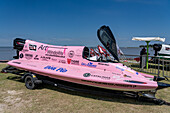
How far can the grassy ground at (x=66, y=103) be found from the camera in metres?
3.78

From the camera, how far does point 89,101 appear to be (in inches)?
173

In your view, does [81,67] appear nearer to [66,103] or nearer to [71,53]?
[71,53]

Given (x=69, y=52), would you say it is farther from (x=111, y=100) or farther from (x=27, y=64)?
(x=111, y=100)

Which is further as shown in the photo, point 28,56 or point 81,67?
point 28,56

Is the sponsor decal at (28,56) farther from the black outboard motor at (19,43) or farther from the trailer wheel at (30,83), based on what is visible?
the trailer wheel at (30,83)

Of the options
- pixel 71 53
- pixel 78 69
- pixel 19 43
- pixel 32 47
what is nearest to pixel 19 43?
pixel 19 43

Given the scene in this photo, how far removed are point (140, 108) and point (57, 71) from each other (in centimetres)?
319

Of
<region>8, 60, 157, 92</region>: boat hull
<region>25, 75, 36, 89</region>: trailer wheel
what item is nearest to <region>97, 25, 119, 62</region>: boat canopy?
<region>8, 60, 157, 92</region>: boat hull

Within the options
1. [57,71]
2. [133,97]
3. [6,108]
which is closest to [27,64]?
[57,71]

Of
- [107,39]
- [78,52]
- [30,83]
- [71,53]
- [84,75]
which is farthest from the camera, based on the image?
[30,83]

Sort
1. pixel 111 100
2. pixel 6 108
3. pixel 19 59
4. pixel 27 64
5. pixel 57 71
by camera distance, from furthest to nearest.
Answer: pixel 19 59
pixel 27 64
pixel 57 71
pixel 111 100
pixel 6 108

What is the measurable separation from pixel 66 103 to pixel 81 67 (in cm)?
144

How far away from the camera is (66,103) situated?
4.21 m

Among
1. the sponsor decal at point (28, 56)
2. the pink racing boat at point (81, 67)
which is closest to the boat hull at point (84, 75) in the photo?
the pink racing boat at point (81, 67)
